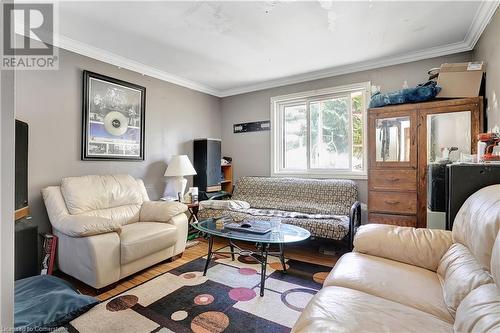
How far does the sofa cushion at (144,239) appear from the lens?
7.24ft

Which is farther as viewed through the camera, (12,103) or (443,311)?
(443,311)

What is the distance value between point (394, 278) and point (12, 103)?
1.80 metres

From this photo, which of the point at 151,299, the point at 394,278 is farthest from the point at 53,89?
the point at 394,278

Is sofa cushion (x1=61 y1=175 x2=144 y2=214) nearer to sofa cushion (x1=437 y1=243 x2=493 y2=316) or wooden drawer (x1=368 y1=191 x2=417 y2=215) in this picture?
wooden drawer (x1=368 y1=191 x2=417 y2=215)

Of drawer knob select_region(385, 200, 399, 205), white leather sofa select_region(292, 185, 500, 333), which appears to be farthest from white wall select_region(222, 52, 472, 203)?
white leather sofa select_region(292, 185, 500, 333)

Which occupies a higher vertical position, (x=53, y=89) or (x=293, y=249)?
(x=53, y=89)

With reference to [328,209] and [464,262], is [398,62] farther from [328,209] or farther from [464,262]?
[464,262]

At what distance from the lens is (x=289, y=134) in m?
4.15

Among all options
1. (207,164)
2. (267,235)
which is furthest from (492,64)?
(207,164)

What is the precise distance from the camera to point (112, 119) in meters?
3.09

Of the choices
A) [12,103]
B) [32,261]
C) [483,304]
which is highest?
[12,103]

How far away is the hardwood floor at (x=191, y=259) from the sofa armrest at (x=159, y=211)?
0.50 metres

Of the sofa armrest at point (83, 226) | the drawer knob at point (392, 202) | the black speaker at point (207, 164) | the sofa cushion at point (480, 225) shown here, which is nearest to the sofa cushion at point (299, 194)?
the black speaker at point (207, 164)

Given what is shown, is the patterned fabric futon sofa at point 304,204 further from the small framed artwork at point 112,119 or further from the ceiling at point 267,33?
the ceiling at point 267,33
